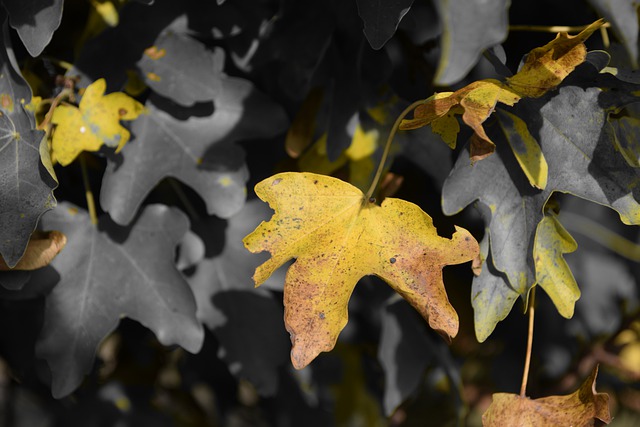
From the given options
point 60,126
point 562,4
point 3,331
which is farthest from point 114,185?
point 562,4

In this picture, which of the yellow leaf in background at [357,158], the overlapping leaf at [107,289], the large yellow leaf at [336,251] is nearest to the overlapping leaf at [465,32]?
the large yellow leaf at [336,251]

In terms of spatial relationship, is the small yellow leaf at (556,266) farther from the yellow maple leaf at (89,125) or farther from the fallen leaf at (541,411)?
the yellow maple leaf at (89,125)

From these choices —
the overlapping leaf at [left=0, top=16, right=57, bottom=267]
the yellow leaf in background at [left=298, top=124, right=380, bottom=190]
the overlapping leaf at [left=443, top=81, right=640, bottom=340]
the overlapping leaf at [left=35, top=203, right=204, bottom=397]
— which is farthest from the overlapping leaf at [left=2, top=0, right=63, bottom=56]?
the overlapping leaf at [left=443, top=81, right=640, bottom=340]

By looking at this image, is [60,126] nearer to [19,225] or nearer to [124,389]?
[19,225]

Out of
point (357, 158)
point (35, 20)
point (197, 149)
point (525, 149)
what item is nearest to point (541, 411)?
point (525, 149)

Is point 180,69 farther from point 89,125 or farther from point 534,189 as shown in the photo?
point 534,189
